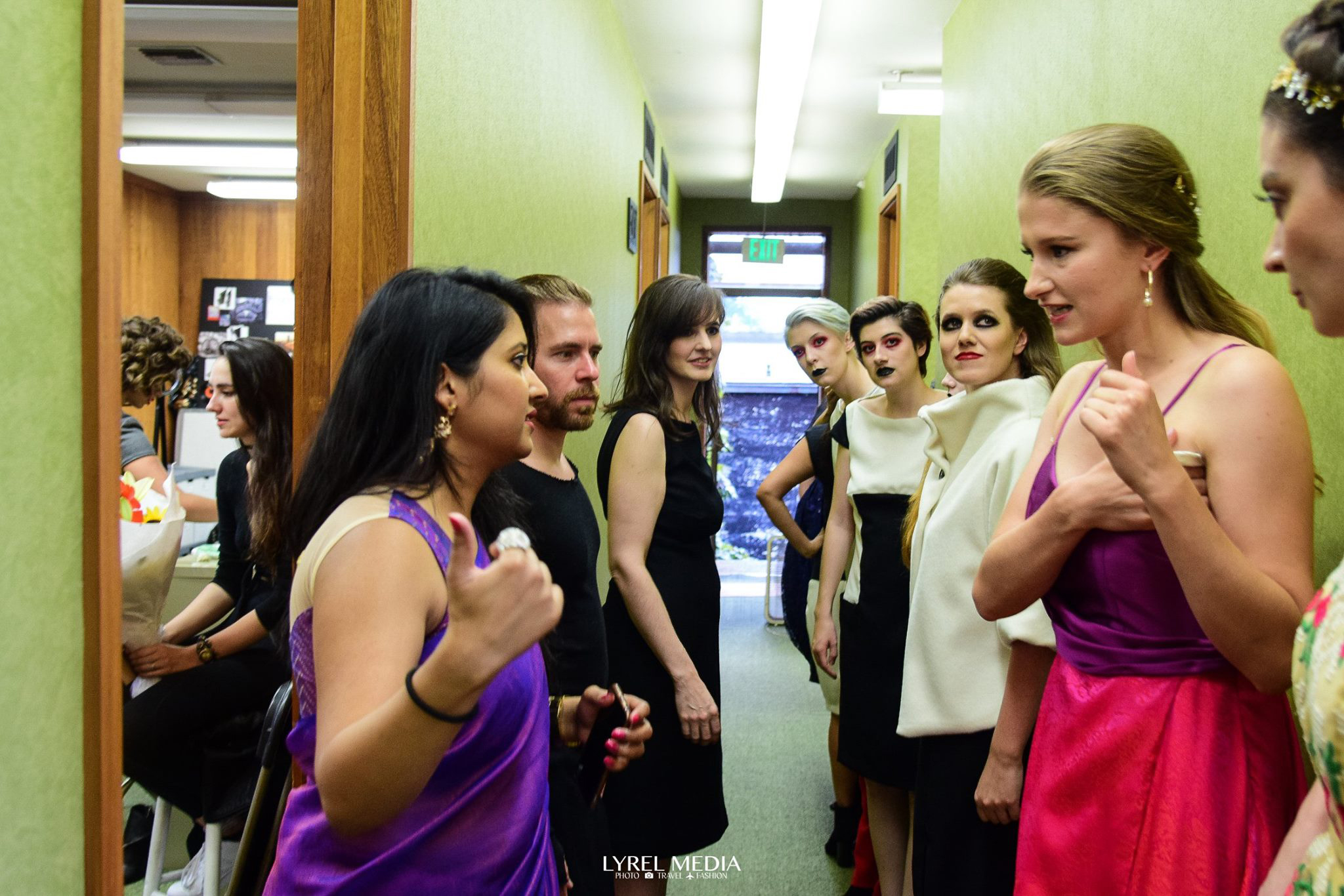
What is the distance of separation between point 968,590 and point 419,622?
4.31ft

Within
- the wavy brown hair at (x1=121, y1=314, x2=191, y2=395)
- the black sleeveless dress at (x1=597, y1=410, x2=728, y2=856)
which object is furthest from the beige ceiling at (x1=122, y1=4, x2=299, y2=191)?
the black sleeveless dress at (x1=597, y1=410, x2=728, y2=856)

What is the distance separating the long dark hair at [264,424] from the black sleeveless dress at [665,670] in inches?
30.5

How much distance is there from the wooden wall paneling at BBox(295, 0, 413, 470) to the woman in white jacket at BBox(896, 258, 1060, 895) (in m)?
1.16

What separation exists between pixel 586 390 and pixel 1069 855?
3.95ft

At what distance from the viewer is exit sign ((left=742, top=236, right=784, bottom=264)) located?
26.8 feet

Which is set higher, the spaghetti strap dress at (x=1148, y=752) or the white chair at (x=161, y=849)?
the spaghetti strap dress at (x=1148, y=752)

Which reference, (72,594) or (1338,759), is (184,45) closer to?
(72,594)

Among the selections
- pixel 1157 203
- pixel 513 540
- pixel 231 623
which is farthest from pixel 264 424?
pixel 1157 203

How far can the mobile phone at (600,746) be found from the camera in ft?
5.05

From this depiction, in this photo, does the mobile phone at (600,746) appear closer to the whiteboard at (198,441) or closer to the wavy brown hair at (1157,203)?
the wavy brown hair at (1157,203)

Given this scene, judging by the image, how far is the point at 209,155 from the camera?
6137 mm

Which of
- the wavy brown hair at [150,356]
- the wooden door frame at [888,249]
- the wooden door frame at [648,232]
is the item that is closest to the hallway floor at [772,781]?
the wavy brown hair at [150,356]

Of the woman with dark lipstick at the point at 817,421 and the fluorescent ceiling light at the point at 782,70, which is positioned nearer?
the woman with dark lipstick at the point at 817,421

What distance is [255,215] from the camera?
314 inches
